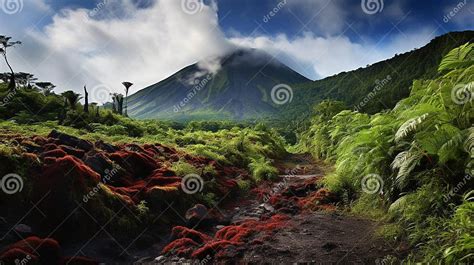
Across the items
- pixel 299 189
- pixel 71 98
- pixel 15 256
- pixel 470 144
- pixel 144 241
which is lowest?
pixel 144 241

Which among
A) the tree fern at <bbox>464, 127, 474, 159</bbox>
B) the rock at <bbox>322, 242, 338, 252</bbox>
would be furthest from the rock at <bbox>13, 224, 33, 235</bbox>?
the tree fern at <bbox>464, 127, 474, 159</bbox>

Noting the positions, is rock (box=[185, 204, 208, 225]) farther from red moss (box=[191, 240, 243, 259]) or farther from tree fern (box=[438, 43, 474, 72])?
tree fern (box=[438, 43, 474, 72])

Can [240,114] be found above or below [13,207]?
above

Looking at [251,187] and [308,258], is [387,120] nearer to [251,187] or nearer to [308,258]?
[308,258]

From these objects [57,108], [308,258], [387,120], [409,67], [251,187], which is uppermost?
[409,67]

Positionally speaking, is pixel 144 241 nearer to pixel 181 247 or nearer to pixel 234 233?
pixel 181 247

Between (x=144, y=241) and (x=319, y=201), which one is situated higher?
(x=319, y=201)

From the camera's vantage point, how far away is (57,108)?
120 feet

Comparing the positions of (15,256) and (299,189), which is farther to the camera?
(299,189)

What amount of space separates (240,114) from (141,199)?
178 metres

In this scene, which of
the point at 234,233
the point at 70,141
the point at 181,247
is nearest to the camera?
the point at 181,247

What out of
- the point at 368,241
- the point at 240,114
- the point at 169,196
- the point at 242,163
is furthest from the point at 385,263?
the point at 240,114

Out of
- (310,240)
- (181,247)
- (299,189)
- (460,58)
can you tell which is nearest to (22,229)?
(181,247)

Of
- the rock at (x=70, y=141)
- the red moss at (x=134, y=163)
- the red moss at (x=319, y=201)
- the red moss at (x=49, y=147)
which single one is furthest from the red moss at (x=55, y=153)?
the red moss at (x=319, y=201)
